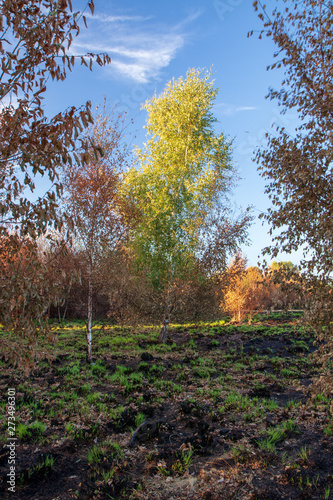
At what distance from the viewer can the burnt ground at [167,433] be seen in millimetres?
4789

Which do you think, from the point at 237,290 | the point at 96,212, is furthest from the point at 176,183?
the point at 237,290

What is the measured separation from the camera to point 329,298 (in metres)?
5.60

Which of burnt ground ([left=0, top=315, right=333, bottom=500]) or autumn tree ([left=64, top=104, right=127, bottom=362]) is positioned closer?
burnt ground ([left=0, top=315, right=333, bottom=500])

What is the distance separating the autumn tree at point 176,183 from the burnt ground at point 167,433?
509cm

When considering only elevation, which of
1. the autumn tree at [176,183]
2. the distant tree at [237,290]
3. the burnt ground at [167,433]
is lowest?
the burnt ground at [167,433]

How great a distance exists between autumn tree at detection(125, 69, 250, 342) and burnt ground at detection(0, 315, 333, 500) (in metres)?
5.09

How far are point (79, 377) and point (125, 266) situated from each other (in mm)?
4180

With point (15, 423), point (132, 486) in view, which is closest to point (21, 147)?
point (132, 486)

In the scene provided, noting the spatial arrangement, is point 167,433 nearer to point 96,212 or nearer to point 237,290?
point 96,212

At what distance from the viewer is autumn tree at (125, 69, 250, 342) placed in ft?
50.9

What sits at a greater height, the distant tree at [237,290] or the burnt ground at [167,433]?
the distant tree at [237,290]

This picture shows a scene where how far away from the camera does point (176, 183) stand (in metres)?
16.6

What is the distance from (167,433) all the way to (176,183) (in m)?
12.2

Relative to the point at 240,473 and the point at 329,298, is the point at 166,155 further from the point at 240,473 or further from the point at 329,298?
the point at 240,473
